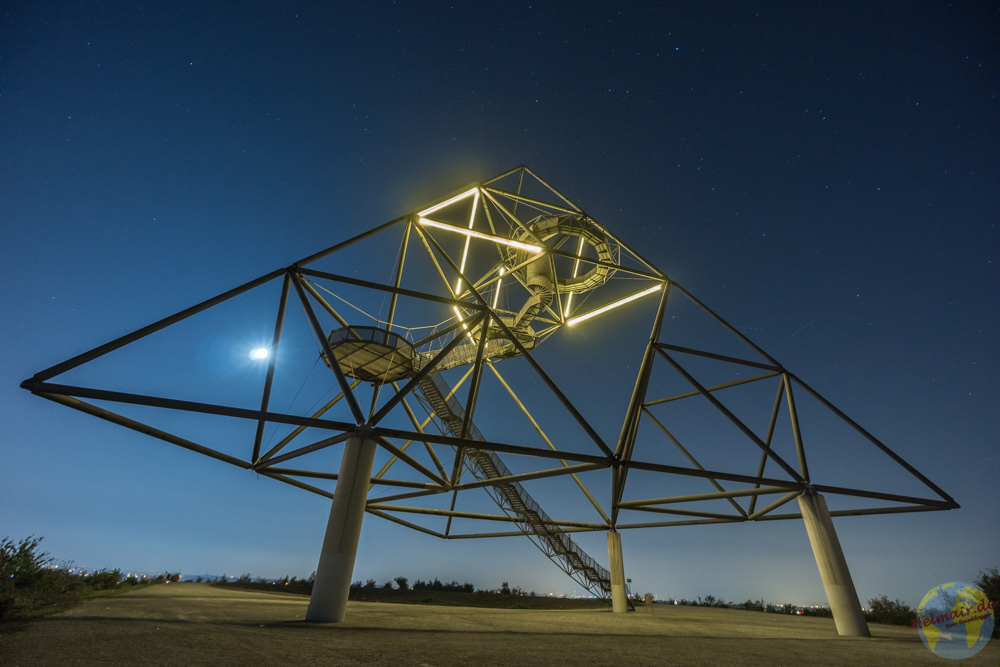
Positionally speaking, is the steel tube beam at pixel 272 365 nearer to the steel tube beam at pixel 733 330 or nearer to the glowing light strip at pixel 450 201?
the glowing light strip at pixel 450 201

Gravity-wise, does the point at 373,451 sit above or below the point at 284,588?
above

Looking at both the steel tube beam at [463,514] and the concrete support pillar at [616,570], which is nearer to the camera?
the steel tube beam at [463,514]

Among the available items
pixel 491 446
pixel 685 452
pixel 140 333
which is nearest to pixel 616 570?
pixel 685 452

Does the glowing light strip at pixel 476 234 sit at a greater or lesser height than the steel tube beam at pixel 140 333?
greater

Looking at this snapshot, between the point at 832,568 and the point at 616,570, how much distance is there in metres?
11.0

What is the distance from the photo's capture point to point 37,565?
10.9 meters

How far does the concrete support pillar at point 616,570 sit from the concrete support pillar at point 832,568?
9934mm

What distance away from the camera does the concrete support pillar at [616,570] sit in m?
21.8

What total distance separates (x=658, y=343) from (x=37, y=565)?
61.7 feet

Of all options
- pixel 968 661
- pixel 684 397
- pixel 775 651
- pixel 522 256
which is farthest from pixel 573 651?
pixel 522 256

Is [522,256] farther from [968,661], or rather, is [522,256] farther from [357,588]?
[357,588]

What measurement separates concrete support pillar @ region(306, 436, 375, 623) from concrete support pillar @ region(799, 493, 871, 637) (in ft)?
43.0

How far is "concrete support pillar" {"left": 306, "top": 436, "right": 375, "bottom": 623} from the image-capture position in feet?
30.5

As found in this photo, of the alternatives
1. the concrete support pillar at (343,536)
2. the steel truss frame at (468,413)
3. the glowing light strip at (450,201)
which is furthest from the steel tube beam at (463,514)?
the glowing light strip at (450,201)
